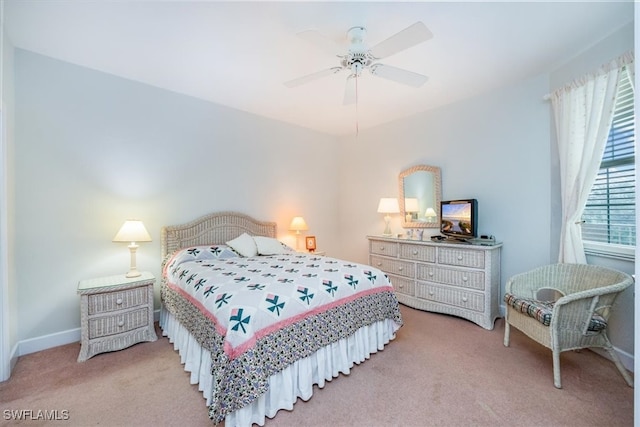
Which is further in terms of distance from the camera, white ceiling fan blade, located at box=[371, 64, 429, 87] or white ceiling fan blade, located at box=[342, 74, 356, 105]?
white ceiling fan blade, located at box=[342, 74, 356, 105]

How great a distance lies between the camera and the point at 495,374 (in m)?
2.20

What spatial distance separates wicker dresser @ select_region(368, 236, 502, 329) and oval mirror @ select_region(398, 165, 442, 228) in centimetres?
59

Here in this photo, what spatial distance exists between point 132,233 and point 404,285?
3300mm

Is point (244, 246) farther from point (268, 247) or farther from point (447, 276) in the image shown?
point (447, 276)

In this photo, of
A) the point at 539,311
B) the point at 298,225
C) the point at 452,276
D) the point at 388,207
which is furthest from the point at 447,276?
the point at 298,225

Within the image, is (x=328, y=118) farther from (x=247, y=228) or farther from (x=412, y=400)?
(x=412, y=400)

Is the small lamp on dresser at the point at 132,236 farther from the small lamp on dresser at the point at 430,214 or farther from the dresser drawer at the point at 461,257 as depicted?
the small lamp on dresser at the point at 430,214

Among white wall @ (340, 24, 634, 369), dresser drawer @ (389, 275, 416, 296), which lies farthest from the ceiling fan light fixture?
dresser drawer @ (389, 275, 416, 296)

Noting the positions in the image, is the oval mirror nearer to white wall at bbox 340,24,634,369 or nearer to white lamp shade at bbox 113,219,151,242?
white wall at bbox 340,24,634,369

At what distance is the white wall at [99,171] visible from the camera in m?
2.60

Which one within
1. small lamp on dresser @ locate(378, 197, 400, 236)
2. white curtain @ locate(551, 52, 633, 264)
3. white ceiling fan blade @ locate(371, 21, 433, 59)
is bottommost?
small lamp on dresser @ locate(378, 197, 400, 236)

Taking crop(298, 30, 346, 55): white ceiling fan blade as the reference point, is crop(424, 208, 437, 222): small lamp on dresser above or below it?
below

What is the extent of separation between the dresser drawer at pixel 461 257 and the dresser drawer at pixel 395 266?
0.43m

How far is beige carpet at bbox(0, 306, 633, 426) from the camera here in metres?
1.75
